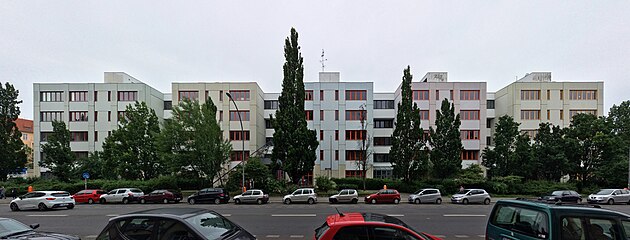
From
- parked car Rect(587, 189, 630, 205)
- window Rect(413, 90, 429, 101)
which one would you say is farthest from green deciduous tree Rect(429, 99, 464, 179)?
parked car Rect(587, 189, 630, 205)

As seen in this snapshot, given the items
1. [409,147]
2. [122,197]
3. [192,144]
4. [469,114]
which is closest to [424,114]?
[469,114]

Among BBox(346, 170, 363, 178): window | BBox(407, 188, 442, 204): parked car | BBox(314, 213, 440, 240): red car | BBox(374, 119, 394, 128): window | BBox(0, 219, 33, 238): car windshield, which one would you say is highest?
BBox(374, 119, 394, 128): window

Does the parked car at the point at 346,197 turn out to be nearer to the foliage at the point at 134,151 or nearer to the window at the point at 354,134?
the window at the point at 354,134

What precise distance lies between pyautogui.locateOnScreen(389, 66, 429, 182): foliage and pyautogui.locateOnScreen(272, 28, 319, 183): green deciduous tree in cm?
898

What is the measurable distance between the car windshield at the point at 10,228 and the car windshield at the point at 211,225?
18.3ft

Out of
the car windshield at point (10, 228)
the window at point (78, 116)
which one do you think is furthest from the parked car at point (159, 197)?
the window at point (78, 116)

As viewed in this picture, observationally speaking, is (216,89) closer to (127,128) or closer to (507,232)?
(127,128)

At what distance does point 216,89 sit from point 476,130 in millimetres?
36261

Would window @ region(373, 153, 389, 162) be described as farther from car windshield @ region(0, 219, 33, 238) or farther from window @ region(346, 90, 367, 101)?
car windshield @ region(0, 219, 33, 238)

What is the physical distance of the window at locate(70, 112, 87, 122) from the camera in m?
41.2

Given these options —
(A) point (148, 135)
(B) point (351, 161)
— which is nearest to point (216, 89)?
(A) point (148, 135)

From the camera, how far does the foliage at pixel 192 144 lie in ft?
91.3

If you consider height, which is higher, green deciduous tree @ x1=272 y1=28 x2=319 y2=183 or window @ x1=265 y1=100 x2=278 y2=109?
window @ x1=265 y1=100 x2=278 y2=109

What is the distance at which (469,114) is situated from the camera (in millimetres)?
40094
